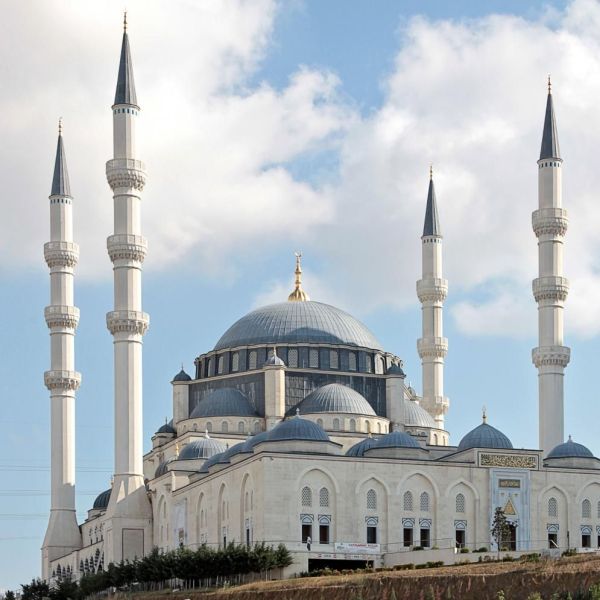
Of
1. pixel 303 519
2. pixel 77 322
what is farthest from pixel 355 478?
pixel 77 322

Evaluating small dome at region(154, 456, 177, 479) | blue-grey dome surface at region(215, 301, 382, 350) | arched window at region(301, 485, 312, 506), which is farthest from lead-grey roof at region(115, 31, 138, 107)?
arched window at region(301, 485, 312, 506)

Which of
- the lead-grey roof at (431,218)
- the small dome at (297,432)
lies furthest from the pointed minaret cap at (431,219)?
the small dome at (297,432)

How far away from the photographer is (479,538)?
51.2 metres

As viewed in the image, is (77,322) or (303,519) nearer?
(303,519)

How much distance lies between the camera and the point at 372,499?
A: 5009 centimetres

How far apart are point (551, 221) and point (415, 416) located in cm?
967

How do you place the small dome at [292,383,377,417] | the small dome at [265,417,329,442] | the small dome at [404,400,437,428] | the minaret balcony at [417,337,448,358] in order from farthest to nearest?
the minaret balcony at [417,337,448,358] < the small dome at [404,400,437,428] < the small dome at [292,383,377,417] < the small dome at [265,417,329,442]

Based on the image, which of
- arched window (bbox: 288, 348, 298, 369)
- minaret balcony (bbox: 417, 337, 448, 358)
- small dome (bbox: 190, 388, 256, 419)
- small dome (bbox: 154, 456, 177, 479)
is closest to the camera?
small dome (bbox: 154, 456, 177, 479)

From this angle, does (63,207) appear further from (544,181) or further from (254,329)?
(544,181)

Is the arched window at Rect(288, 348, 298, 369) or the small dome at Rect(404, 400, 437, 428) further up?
the arched window at Rect(288, 348, 298, 369)

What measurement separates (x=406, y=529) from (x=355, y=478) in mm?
2560

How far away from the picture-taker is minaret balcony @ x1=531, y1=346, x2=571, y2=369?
189ft

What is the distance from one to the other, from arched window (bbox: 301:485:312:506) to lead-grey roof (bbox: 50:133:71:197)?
22498 millimetres

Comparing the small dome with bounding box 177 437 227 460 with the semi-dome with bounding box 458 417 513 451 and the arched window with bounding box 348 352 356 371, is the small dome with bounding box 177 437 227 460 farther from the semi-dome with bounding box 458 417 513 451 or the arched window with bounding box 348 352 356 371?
the semi-dome with bounding box 458 417 513 451
